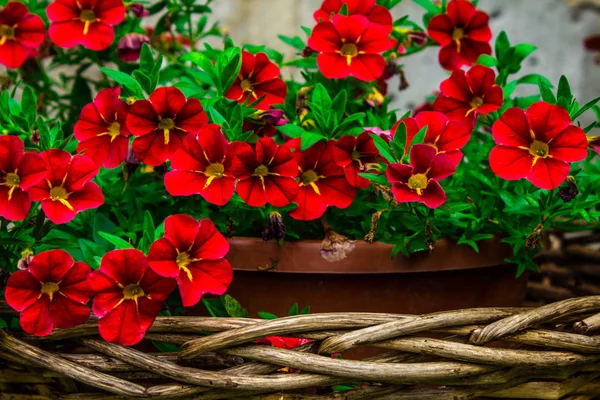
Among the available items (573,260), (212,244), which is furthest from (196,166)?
(573,260)

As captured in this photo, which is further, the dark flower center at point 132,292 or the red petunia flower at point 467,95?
the red petunia flower at point 467,95

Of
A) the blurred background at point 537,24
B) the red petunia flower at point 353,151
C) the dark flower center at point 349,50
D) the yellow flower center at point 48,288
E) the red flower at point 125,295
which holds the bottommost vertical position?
the red flower at point 125,295

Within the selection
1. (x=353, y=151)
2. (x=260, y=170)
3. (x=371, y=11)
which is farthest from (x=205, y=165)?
(x=371, y=11)

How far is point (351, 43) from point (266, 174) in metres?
0.21

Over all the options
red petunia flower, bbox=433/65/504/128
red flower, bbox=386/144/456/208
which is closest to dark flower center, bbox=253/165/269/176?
red flower, bbox=386/144/456/208

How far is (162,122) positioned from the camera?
66cm

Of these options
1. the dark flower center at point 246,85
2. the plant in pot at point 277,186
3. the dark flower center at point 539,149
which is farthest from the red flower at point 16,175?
the dark flower center at point 539,149

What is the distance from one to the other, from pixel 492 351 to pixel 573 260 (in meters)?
0.65

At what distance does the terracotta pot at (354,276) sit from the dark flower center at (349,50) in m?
0.22

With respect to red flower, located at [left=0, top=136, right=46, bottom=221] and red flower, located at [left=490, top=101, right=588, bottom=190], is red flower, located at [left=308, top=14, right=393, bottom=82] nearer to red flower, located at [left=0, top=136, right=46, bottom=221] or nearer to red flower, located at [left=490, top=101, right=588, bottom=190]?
red flower, located at [left=490, top=101, right=588, bottom=190]

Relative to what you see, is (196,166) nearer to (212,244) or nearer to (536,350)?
(212,244)

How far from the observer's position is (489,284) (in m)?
0.77

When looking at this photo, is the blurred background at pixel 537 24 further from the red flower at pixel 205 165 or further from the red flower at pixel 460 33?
the red flower at pixel 205 165

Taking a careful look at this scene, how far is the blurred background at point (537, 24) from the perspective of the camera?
66.0 inches
